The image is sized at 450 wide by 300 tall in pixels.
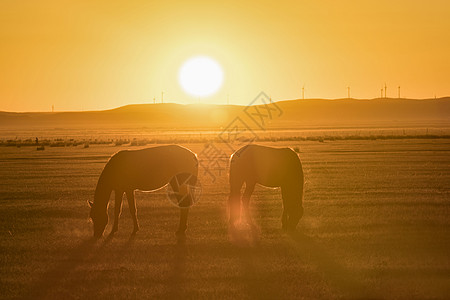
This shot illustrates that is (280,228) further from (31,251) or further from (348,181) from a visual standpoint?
(348,181)

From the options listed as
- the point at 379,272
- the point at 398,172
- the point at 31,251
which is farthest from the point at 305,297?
the point at 398,172

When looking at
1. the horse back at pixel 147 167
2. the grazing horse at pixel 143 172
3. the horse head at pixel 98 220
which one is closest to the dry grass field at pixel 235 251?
the horse head at pixel 98 220

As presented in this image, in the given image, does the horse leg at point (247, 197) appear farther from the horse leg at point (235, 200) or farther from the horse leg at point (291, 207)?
the horse leg at point (291, 207)

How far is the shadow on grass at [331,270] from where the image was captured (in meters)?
8.30

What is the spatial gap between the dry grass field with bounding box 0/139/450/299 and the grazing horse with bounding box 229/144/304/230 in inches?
20.2

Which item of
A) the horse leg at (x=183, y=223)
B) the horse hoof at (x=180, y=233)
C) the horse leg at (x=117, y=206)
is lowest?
the horse hoof at (x=180, y=233)

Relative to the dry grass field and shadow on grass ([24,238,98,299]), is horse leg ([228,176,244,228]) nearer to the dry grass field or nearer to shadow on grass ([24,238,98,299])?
the dry grass field

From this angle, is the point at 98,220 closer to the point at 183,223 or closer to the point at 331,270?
the point at 183,223

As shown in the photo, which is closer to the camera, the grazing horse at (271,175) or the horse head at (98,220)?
the horse head at (98,220)

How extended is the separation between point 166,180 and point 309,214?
4.26 meters

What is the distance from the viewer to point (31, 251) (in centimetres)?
1109

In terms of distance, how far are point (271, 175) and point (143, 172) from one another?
9.86 ft

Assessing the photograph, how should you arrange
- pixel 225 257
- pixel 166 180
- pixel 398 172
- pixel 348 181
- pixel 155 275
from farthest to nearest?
pixel 398 172 → pixel 348 181 → pixel 166 180 → pixel 225 257 → pixel 155 275

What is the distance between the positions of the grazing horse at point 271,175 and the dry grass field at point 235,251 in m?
0.51
